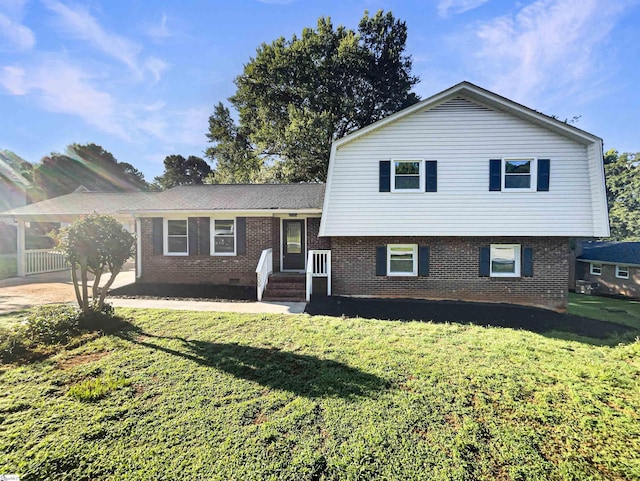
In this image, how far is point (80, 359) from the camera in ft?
16.0

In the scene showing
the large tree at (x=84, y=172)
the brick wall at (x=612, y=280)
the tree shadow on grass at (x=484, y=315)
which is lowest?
the brick wall at (x=612, y=280)

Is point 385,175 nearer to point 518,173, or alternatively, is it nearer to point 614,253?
point 518,173

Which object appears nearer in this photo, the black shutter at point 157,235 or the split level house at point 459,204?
the split level house at point 459,204

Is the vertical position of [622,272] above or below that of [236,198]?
below

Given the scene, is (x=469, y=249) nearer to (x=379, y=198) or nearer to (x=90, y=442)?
(x=379, y=198)

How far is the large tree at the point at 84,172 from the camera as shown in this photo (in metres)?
33.5

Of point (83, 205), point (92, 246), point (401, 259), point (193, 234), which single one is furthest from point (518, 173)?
point (83, 205)

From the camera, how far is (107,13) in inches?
318

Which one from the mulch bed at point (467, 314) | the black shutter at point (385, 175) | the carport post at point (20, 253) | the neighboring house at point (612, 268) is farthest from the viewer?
the neighboring house at point (612, 268)

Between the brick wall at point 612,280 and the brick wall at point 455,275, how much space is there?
55.8 feet

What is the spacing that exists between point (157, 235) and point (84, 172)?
36.4 meters

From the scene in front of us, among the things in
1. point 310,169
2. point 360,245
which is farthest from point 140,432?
point 310,169

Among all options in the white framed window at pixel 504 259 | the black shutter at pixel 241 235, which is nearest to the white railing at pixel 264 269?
the black shutter at pixel 241 235

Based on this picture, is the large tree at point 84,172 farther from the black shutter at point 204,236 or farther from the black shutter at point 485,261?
the black shutter at point 485,261
